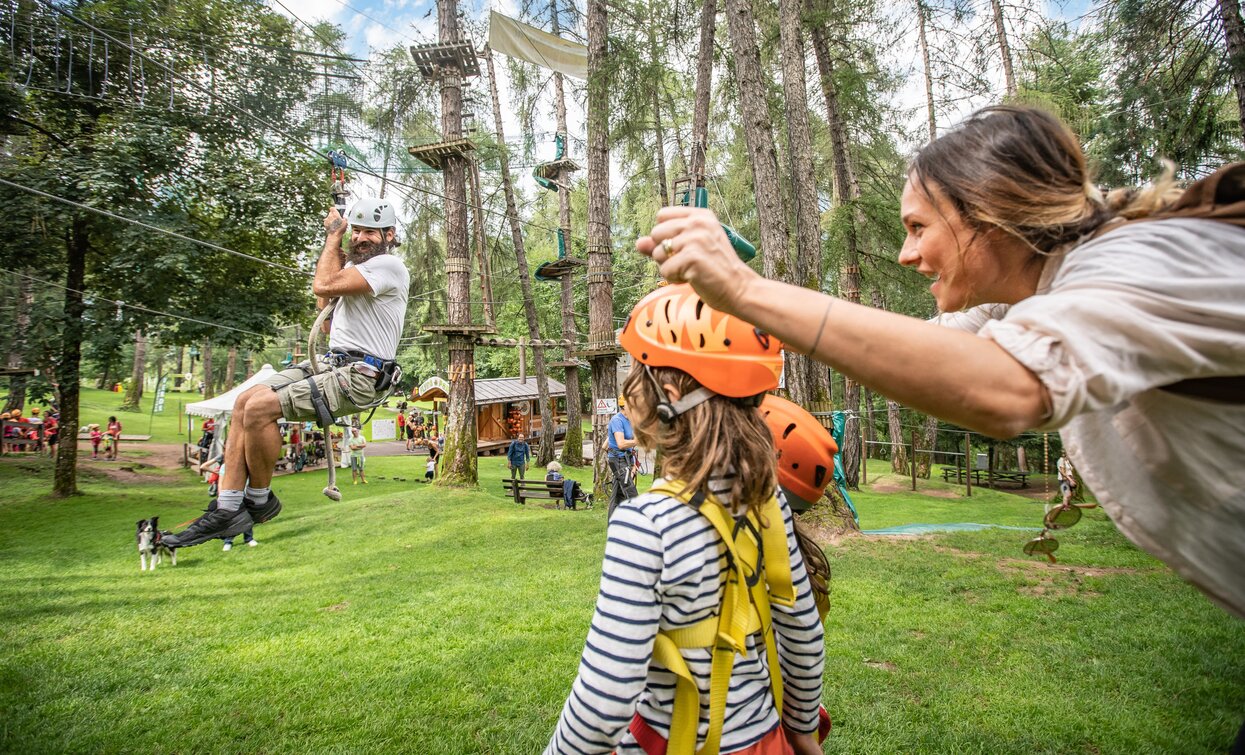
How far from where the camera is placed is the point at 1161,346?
84cm

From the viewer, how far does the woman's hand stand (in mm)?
1008

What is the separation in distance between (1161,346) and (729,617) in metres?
1.00

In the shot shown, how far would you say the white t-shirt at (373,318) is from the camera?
396 centimetres

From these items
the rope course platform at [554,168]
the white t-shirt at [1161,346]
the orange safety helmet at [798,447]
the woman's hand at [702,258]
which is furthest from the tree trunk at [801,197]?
the rope course platform at [554,168]

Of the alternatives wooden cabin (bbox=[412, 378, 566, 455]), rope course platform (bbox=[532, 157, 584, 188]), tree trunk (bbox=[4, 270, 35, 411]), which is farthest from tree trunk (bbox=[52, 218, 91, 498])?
wooden cabin (bbox=[412, 378, 566, 455])

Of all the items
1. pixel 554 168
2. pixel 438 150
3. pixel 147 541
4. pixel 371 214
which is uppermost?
pixel 554 168

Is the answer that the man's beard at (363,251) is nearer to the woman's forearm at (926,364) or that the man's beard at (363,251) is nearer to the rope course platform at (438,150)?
the woman's forearm at (926,364)

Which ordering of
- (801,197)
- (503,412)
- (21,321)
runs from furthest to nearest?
(503,412), (21,321), (801,197)

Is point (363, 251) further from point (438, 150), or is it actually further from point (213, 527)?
point (438, 150)

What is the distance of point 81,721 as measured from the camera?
4.16 m

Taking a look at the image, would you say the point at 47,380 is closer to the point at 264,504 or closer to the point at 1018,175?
the point at 264,504

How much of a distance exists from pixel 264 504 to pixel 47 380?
Answer: 1456cm

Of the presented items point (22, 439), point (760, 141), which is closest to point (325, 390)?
point (760, 141)

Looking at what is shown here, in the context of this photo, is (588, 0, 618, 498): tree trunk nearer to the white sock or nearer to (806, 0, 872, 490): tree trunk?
(806, 0, 872, 490): tree trunk
